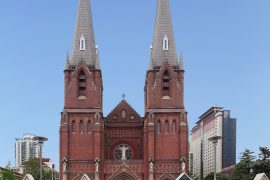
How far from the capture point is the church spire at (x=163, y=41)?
69.6 metres

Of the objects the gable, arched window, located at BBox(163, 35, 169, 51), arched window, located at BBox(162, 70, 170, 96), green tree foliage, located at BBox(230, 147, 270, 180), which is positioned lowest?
green tree foliage, located at BBox(230, 147, 270, 180)

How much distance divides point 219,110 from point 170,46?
77.2 metres

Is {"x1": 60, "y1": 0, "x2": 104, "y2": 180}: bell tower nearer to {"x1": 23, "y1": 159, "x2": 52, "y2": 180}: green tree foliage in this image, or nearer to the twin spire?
the twin spire

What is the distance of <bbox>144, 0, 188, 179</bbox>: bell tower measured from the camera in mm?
66688

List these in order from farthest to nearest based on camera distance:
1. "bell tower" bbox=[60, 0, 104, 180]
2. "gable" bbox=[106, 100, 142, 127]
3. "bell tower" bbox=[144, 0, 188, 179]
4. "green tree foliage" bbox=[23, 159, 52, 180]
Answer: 1. "green tree foliage" bbox=[23, 159, 52, 180]
2. "gable" bbox=[106, 100, 142, 127]
3. "bell tower" bbox=[144, 0, 188, 179]
4. "bell tower" bbox=[60, 0, 104, 180]

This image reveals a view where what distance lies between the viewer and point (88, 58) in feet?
228

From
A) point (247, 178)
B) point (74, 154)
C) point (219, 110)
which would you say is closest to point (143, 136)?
point (74, 154)

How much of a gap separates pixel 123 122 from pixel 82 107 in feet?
20.3

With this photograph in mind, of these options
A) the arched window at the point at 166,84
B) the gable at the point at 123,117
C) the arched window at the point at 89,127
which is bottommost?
the arched window at the point at 89,127

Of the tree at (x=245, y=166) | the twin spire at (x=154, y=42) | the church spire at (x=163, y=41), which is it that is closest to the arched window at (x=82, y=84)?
the twin spire at (x=154, y=42)

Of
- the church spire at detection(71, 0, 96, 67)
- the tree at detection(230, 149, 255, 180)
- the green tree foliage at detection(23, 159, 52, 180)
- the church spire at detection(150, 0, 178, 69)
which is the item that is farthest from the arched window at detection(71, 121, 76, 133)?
the green tree foliage at detection(23, 159, 52, 180)

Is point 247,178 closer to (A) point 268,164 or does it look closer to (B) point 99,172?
(A) point 268,164

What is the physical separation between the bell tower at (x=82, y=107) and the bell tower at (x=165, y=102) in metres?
6.02

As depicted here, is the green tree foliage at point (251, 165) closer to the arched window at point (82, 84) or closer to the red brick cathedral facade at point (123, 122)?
the red brick cathedral facade at point (123, 122)
